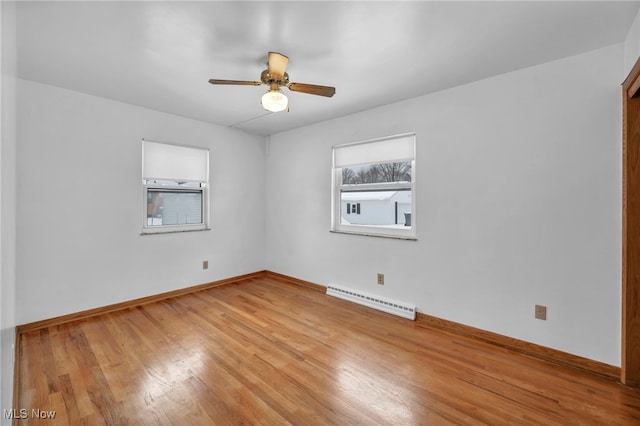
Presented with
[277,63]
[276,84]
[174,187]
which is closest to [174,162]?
[174,187]

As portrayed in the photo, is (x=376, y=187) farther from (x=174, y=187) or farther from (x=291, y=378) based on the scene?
(x=174, y=187)

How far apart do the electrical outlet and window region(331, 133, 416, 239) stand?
4.11ft

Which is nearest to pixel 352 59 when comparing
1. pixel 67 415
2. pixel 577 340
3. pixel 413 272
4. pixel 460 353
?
pixel 413 272

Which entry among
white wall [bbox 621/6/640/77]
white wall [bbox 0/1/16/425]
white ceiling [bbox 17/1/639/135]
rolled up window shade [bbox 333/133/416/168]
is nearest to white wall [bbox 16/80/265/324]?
white ceiling [bbox 17/1/639/135]

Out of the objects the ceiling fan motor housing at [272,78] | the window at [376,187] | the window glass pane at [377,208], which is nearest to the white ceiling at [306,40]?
the ceiling fan motor housing at [272,78]

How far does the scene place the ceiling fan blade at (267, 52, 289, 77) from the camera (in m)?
2.01

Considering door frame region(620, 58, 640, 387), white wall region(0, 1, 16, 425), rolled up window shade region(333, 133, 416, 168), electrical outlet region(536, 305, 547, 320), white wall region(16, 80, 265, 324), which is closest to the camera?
white wall region(0, 1, 16, 425)

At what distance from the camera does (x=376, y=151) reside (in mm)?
3469

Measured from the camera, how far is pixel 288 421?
1.61 meters

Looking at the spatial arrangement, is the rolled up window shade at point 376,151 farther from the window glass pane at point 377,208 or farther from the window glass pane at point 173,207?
the window glass pane at point 173,207

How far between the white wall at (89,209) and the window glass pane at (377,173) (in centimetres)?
206

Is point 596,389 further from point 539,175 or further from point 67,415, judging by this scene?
point 67,415

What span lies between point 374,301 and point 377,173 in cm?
160

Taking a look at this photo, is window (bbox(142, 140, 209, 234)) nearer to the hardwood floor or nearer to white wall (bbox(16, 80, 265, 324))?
white wall (bbox(16, 80, 265, 324))
